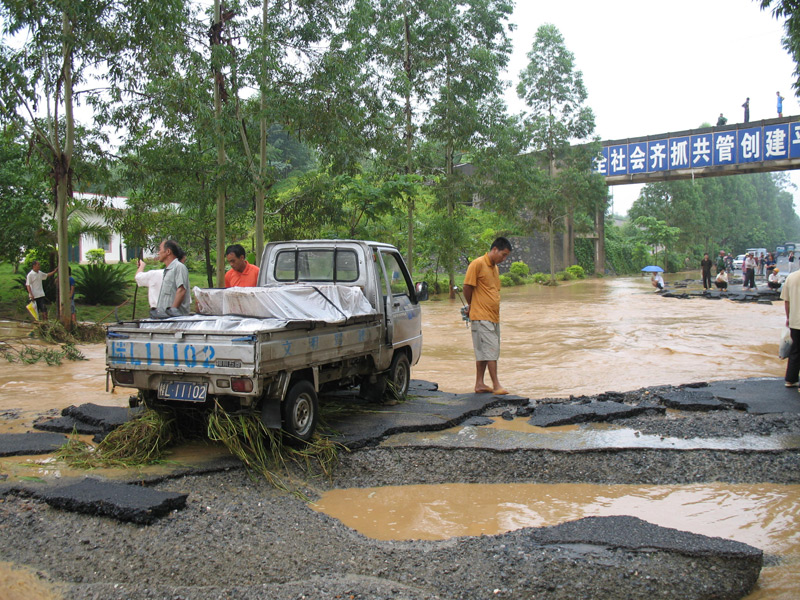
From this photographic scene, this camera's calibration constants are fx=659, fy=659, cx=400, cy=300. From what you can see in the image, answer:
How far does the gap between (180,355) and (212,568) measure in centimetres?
209

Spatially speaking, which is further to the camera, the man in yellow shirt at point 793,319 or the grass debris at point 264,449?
the man in yellow shirt at point 793,319

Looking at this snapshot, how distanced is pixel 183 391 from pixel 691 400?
18.0 feet

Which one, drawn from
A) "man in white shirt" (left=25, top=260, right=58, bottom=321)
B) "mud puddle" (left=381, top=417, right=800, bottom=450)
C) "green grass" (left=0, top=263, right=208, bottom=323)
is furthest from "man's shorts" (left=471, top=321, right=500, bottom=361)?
"man in white shirt" (left=25, top=260, right=58, bottom=321)

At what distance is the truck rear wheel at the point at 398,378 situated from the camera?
745cm

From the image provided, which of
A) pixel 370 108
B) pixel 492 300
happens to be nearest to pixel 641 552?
pixel 492 300

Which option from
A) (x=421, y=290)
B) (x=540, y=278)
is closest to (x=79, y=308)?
(x=421, y=290)

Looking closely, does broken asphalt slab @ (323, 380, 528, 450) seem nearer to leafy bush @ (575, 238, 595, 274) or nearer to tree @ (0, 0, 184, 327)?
tree @ (0, 0, 184, 327)

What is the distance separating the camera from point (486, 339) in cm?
798

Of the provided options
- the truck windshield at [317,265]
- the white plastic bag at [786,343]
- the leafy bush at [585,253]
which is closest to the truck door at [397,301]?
the truck windshield at [317,265]

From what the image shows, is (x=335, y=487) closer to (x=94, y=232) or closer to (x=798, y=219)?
(x=94, y=232)

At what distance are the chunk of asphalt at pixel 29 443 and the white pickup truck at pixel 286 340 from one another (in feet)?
2.87

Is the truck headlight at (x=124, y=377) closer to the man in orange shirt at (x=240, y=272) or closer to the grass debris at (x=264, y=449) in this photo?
the grass debris at (x=264, y=449)

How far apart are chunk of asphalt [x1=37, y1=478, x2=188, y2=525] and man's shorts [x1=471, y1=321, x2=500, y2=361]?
14.8 feet

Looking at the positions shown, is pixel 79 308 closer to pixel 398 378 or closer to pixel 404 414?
pixel 398 378
